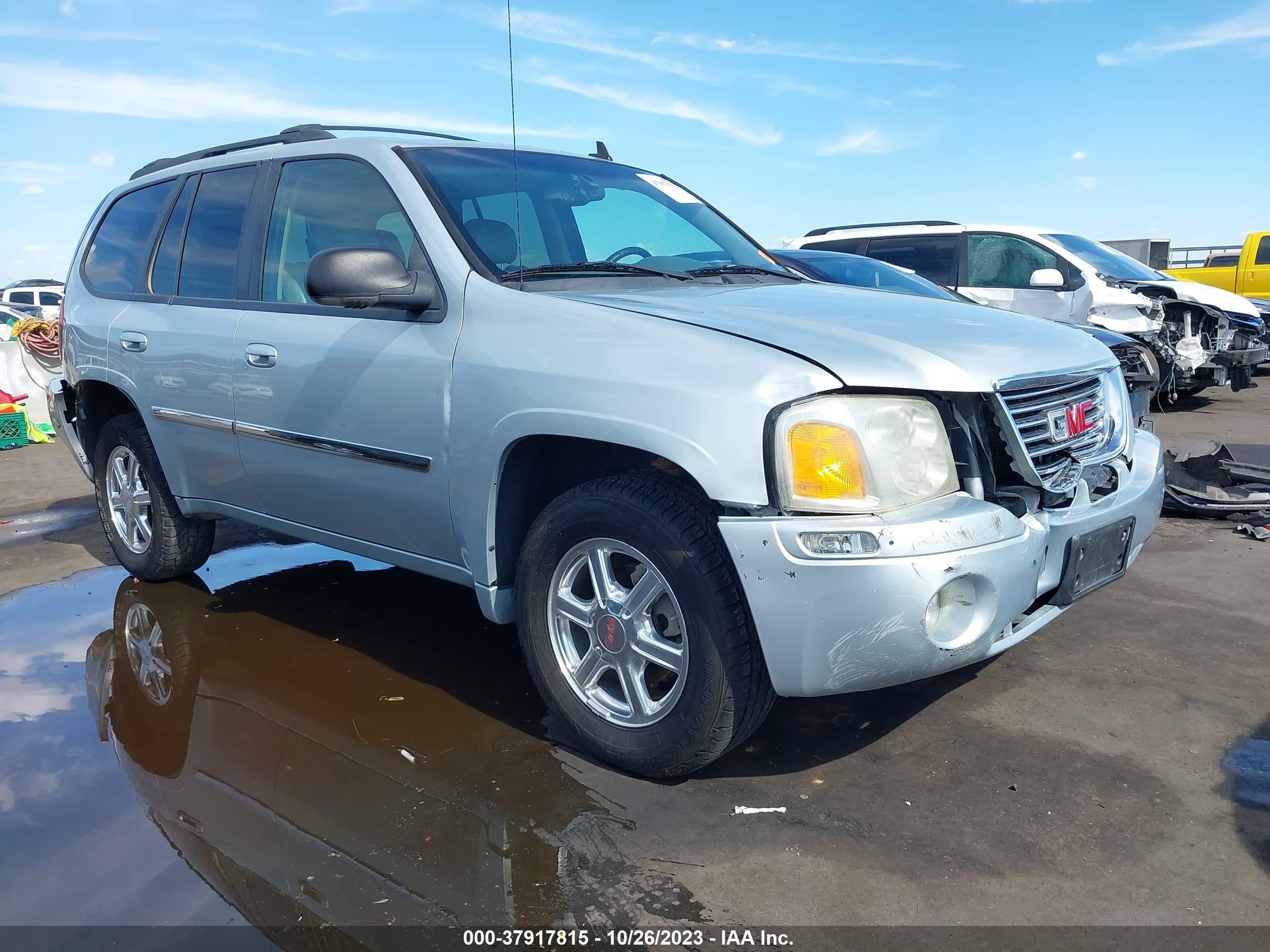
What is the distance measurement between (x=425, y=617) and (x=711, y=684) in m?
2.01

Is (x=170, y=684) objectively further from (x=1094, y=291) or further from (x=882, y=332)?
(x=1094, y=291)

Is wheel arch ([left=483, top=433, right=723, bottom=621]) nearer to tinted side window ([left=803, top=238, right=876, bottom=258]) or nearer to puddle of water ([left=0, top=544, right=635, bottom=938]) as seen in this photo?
puddle of water ([left=0, top=544, right=635, bottom=938])

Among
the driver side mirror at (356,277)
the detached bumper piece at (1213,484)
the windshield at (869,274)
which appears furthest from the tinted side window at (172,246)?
the detached bumper piece at (1213,484)

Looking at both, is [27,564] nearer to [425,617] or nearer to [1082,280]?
[425,617]

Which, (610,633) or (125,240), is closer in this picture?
(610,633)

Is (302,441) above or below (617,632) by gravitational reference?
above

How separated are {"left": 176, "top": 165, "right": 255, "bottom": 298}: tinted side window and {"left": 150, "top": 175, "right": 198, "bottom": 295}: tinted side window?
48mm

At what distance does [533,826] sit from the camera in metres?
2.63

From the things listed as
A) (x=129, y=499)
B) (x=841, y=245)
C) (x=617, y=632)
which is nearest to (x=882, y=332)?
(x=617, y=632)

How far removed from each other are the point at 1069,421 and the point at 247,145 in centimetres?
335

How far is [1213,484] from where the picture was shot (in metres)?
5.86

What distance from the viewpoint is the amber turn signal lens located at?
2.43 m

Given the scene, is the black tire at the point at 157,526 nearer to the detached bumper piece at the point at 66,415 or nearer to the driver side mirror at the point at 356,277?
the detached bumper piece at the point at 66,415

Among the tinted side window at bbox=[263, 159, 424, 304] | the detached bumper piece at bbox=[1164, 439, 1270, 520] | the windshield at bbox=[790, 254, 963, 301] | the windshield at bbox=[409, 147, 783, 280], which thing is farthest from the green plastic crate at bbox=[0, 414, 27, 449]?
the detached bumper piece at bbox=[1164, 439, 1270, 520]
